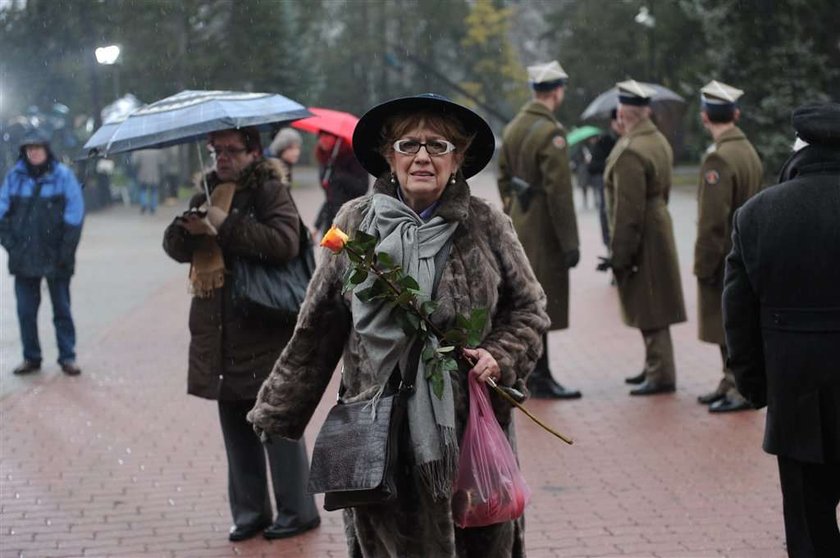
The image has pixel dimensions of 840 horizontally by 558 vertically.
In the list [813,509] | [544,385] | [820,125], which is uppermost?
[820,125]

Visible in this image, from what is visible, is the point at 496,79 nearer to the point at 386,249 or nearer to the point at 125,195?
the point at 125,195

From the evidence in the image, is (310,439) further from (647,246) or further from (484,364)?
(484,364)

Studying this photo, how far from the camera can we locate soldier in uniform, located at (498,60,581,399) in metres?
9.24

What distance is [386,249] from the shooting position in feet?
13.1

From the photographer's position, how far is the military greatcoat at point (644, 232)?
367 inches

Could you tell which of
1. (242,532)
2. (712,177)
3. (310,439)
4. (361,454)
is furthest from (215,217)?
(712,177)

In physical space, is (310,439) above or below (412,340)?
below

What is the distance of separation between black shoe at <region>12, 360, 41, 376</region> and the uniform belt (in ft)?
25.1

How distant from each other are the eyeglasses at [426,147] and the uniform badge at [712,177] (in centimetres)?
501

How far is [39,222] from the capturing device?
35.2 ft

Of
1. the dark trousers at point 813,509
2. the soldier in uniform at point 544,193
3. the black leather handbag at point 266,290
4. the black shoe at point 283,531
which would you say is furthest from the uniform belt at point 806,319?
the soldier in uniform at point 544,193

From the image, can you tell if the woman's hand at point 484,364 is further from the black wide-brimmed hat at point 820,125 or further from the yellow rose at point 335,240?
the black wide-brimmed hat at point 820,125

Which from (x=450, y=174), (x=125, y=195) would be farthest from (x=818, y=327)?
(x=125, y=195)

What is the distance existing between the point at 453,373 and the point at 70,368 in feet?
24.1
